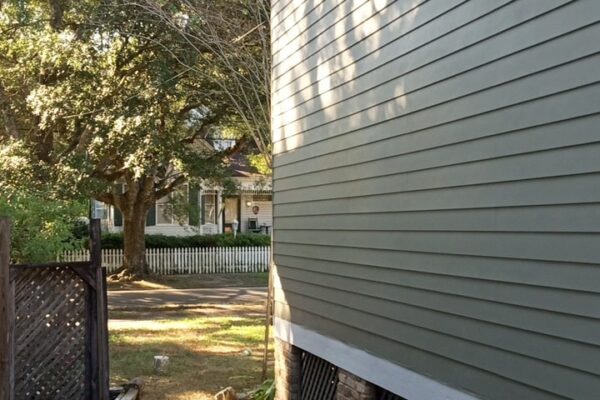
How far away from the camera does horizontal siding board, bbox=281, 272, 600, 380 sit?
2.98m

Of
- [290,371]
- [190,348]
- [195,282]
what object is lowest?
[190,348]

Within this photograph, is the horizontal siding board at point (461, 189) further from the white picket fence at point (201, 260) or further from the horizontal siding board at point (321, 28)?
the white picket fence at point (201, 260)

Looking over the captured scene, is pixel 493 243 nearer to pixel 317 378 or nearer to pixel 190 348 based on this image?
pixel 317 378

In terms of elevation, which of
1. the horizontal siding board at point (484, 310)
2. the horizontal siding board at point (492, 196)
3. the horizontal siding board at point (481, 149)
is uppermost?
the horizontal siding board at point (481, 149)

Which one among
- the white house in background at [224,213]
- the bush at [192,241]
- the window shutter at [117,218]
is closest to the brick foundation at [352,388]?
the bush at [192,241]

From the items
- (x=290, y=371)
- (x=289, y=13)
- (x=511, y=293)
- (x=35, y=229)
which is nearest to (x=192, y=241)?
(x=35, y=229)

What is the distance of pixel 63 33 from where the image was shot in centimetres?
1628

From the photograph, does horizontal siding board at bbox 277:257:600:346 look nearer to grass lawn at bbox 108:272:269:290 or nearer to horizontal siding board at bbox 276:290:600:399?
horizontal siding board at bbox 276:290:600:399

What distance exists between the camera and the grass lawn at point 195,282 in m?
21.3

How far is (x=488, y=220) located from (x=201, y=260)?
72.7ft

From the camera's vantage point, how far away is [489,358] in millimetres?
3650

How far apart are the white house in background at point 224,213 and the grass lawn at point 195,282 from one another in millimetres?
4210

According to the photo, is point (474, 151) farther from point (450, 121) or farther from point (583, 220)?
point (583, 220)

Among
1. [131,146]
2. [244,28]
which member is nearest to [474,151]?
[244,28]
